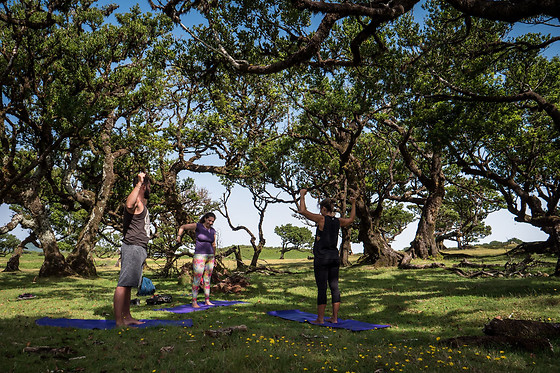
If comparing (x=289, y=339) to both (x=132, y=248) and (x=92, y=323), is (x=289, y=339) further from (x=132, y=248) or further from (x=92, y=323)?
(x=92, y=323)

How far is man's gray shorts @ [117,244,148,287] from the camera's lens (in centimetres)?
644

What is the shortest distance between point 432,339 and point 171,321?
5048 mm

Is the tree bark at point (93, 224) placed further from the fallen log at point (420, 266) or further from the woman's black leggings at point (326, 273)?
the fallen log at point (420, 266)

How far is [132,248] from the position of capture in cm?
661

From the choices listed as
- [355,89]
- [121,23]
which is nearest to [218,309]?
[355,89]

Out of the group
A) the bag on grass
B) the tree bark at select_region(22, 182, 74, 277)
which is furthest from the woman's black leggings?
the tree bark at select_region(22, 182, 74, 277)

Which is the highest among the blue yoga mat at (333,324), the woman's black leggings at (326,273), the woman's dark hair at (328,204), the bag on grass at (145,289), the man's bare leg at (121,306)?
the woman's dark hair at (328,204)

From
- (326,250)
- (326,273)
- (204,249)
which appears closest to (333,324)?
(326,273)

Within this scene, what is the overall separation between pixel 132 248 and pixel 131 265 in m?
0.34

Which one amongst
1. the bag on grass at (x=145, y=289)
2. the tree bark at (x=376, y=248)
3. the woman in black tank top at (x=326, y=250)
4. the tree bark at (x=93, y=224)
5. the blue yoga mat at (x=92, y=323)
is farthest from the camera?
the tree bark at (x=376, y=248)

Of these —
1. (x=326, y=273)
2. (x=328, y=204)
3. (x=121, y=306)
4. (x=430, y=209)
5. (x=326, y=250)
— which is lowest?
(x=121, y=306)

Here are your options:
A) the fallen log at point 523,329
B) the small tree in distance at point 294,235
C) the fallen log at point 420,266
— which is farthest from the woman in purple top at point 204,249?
the small tree in distance at point 294,235

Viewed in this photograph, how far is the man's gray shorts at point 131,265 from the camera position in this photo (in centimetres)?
644

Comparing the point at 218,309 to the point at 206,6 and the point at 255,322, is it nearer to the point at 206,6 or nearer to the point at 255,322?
the point at 255,322
